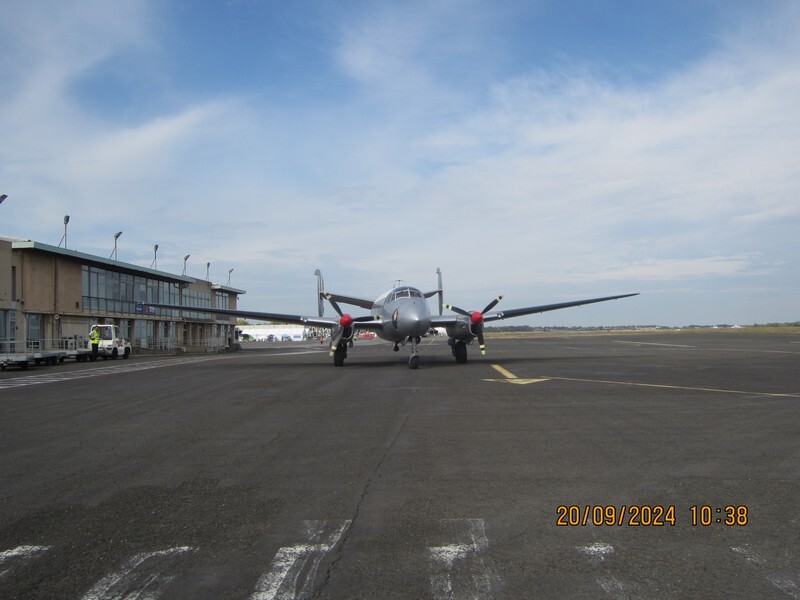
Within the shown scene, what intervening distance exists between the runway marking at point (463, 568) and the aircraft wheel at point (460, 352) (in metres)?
23.3

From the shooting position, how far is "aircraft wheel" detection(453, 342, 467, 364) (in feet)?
93.2

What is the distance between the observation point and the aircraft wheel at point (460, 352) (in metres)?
28.4

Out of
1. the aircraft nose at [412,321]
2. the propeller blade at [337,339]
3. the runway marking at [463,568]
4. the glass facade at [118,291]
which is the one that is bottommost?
the runway marking at [463,568]

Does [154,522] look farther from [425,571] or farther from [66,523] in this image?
[425,571]

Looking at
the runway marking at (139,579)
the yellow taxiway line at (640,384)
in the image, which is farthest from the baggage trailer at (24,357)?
the runway marking at (139,579)

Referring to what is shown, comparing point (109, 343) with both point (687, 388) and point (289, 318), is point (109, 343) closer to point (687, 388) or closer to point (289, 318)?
point (289, 318)

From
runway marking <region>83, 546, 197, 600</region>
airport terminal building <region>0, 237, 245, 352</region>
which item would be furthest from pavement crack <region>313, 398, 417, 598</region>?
airport terminal building <region>0, 237, 245, 352</region>

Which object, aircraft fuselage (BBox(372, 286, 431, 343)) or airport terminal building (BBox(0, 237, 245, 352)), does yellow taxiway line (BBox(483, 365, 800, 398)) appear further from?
airport terminal building (BBox(0, 237, 245, 352))

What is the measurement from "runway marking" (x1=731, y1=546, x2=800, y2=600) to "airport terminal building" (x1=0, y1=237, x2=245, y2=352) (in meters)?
29.6

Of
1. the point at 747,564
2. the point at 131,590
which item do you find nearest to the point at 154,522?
the point at 131,590

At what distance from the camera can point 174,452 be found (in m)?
8.64

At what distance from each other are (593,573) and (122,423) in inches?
384

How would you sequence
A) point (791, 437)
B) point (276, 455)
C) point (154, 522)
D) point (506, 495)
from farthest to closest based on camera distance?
1. point (791, 437)
2. point (276, 455)
3. point (506, 495)
4. point (154, 522)

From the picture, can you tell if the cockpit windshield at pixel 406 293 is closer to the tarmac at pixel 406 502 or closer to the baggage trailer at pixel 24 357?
the tarmac at pixel 406 502
